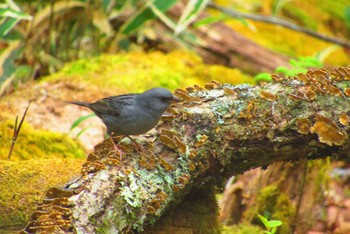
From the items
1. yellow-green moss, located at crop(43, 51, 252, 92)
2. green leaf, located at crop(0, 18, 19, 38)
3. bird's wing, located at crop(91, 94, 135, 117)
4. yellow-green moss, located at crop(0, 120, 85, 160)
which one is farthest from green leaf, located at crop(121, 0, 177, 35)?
bird's wing, located at crop(91, 94, 135, 117)

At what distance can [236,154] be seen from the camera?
3746 mm

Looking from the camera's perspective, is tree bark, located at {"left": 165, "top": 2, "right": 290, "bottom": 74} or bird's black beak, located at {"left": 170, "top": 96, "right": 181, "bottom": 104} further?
tree bark, located at {"left": 165, "top": 2, "right": 290, "bottom": 74}

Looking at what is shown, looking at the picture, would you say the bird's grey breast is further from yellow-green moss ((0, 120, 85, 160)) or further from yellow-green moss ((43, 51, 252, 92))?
yellow-green moss ((43, 51, 252, 92))

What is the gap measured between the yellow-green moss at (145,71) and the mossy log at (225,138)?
7.03 ft

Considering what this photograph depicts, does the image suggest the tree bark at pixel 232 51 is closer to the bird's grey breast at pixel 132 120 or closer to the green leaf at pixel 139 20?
the green leaf at pixel 139 20

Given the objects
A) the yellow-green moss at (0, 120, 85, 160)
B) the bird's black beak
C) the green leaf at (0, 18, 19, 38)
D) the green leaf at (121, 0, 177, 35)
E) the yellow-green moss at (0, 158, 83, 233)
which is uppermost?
the bird's black beak

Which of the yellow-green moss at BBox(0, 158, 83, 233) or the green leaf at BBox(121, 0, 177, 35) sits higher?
the green leaf at BBox(121, 0, 177, 35)

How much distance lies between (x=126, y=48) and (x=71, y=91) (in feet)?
5.14

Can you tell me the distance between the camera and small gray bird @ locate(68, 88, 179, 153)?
12.1ft

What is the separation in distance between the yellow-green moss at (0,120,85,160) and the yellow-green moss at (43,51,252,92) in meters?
1.13

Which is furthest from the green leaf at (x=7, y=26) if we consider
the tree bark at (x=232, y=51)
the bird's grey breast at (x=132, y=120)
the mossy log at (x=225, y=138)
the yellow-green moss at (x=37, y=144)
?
the mossy log at (x=225, y=138)

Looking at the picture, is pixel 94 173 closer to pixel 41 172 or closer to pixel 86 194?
pixel 86 194

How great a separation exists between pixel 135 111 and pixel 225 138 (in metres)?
0.53

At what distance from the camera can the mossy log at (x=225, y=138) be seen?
3428 mm
